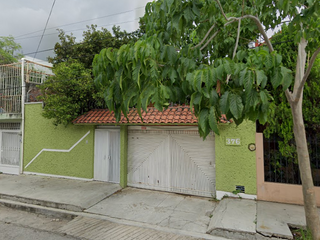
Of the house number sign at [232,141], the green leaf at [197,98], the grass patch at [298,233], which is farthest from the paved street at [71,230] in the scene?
the green leaf at [197,98]

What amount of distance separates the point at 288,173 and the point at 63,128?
7990 millimetres

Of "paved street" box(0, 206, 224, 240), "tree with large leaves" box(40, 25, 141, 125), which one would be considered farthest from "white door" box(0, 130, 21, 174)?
"paved street" box(0, 206, 224, 240)

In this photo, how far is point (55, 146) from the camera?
28.8 ft

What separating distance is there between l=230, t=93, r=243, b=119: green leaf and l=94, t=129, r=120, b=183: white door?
242 inches

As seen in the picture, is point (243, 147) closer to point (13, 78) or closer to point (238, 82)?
point (238, 82)

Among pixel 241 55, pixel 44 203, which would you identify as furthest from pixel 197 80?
pixel 44 203

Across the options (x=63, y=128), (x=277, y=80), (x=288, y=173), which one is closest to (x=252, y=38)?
(x=277, y=80)

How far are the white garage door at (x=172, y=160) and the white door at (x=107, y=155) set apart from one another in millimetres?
475

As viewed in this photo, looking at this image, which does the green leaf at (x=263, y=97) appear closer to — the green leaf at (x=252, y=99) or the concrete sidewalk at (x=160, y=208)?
the green leaf at (x=252, y=99)

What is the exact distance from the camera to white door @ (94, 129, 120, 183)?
25.5ft

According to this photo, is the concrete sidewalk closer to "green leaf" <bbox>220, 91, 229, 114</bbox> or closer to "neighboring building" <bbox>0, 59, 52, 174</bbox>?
"neighboring building" <bbox>0, 59, 52, 174</bbox>

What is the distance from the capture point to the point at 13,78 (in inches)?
396

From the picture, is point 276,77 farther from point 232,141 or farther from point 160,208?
point 160,208

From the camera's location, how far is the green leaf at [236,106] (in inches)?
82.9
